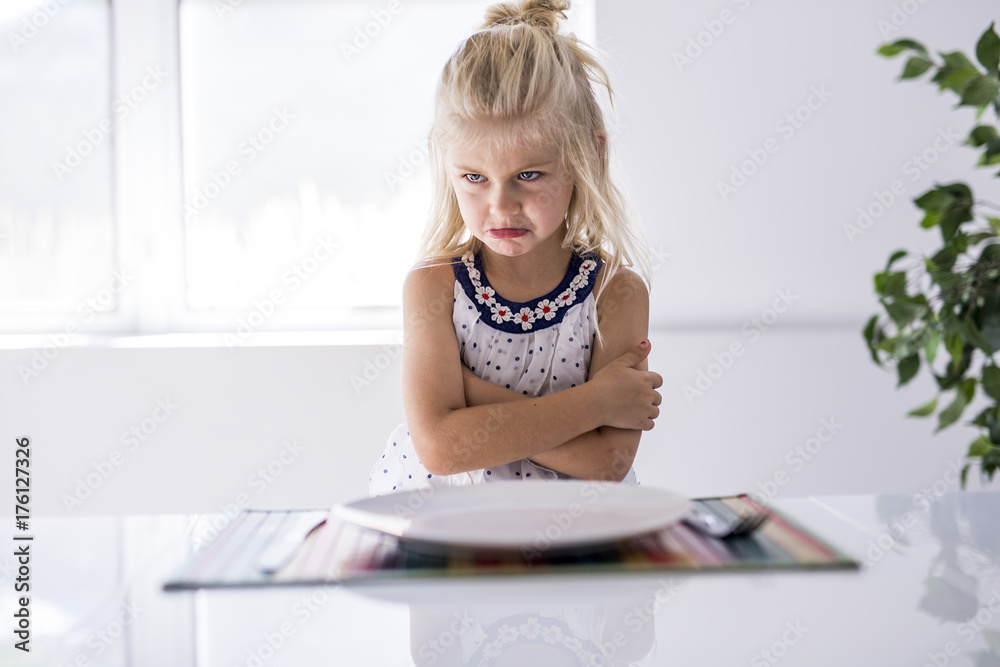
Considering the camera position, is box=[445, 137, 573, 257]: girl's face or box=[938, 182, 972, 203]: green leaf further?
box=[445, 137, 573, 257]: girl's face

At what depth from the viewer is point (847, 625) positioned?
464 millimetres

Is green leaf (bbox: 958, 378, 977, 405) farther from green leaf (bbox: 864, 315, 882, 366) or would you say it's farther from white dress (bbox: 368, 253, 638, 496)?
white dress (bbox: 368, 253, 638, 496)

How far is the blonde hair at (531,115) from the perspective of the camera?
98 centimetres

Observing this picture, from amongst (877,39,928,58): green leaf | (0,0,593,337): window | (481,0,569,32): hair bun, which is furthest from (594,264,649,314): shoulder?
(0,0,593,337): window

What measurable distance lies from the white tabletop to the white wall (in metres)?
1.26

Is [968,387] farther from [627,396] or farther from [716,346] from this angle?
[716,346]

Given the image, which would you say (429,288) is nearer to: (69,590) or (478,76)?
(478,76)

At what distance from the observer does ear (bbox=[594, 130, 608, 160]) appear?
1.10 metres

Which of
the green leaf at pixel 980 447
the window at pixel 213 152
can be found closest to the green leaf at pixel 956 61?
the green leaf at pixel 980 447

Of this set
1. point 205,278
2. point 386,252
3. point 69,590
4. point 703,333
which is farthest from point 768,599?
point 205,278

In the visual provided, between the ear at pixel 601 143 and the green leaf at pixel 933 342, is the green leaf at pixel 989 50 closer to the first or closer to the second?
the green leaf at pixel 933 342

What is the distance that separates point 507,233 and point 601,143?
218mm

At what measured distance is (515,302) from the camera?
1.11 meters

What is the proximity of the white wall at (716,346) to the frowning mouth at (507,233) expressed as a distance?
90 cm
